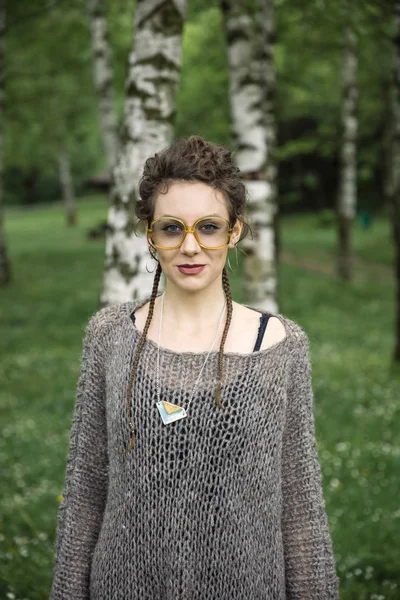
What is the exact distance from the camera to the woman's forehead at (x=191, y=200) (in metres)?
2.58

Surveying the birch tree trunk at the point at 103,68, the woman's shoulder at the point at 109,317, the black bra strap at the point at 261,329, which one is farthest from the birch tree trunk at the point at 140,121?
the birch tree trunk at the point at 103,68

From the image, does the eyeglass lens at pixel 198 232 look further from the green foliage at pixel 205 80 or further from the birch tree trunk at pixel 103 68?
the green foliage at pixel 205 80

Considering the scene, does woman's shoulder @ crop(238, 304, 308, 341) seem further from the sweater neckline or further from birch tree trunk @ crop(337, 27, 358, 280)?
birch tree trunk @ crop(337, 27, 358, 280)

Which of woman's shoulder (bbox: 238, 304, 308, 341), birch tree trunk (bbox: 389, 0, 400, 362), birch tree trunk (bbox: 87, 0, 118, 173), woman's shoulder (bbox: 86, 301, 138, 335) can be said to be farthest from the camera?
birch tree trunk (bbox: 87, 0, 118, 173)

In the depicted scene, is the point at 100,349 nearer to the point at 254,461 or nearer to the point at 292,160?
the point at 254,461

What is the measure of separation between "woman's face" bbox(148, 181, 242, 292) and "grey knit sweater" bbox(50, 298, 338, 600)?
27 cm

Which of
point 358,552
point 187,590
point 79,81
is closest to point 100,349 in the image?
point 187,590

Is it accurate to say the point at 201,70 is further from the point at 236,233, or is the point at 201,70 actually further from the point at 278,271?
the point at 236,233

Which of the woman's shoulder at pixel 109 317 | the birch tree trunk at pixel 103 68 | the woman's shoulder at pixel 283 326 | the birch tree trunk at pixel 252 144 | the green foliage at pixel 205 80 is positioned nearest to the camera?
the woman's shoulder at pixel 283 326

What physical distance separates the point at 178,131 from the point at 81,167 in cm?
3316

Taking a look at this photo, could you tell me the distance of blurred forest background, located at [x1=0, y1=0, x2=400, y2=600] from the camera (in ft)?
21.9

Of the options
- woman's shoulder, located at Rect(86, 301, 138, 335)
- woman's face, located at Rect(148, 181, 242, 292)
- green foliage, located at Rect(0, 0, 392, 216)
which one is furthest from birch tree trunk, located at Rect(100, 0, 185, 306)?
green foliage, located at Rect(0, 0, 392, 216)

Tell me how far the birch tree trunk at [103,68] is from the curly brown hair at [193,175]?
13.1m

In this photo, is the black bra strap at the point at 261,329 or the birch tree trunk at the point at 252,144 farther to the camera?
the birch tree trunk at the point at 252,144
